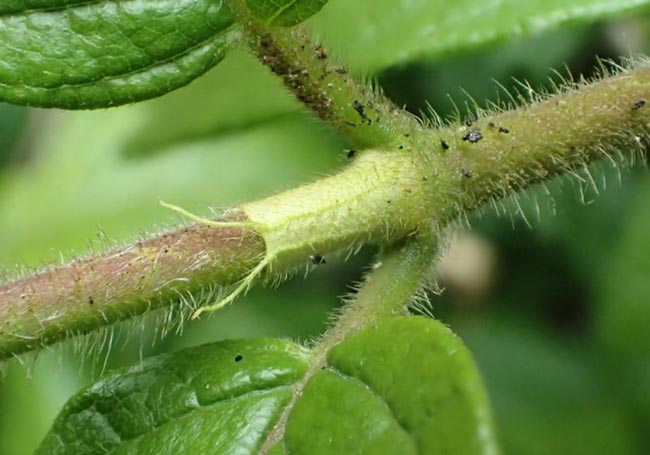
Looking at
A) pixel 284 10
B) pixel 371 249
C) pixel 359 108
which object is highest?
pixel 284 10

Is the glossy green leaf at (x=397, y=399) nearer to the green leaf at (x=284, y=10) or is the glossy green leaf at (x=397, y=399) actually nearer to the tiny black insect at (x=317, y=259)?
the tiny black insect at (x=317, y=259)

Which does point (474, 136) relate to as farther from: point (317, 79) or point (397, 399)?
point (397, 399)

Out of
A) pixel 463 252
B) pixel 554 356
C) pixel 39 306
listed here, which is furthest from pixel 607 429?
pixel 39 306

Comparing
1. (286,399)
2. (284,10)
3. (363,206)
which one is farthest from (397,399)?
(284,10)

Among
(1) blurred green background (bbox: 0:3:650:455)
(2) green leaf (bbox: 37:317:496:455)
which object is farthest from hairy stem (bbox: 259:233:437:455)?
(1) blurred green background (bbox: 0:3:650:455)

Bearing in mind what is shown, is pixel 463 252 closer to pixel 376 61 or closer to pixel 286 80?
pixel 376 61

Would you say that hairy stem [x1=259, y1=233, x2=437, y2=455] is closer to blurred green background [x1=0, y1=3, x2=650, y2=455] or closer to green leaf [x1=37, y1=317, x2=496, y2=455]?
green leaf [x1=37, y1=317, x2=496, y2=455]

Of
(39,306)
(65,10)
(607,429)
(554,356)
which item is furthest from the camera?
(554,356)
